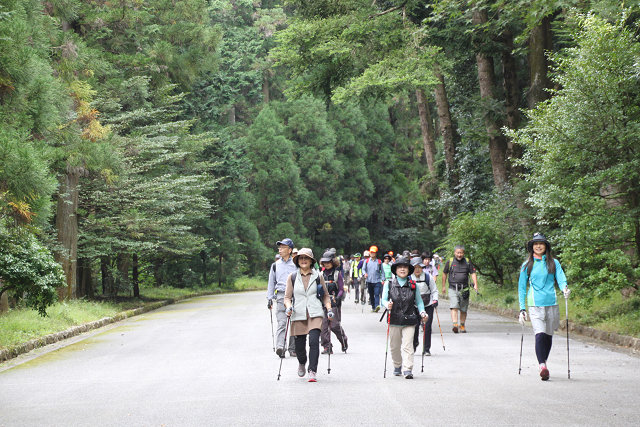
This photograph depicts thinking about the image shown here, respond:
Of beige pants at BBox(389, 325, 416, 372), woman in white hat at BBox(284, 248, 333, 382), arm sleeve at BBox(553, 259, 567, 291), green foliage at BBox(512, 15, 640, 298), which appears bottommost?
beige pants at BBox(389, 325, 416, 372)

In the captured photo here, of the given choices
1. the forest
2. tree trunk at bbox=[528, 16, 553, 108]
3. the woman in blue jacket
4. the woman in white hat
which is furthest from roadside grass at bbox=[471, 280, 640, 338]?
the woman in white hat

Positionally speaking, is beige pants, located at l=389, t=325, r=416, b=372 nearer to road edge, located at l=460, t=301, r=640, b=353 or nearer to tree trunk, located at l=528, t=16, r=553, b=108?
road edge, located at l=460, t=301, r=640, b=353

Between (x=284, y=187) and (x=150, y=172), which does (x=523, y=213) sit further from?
(x=284, y=187)

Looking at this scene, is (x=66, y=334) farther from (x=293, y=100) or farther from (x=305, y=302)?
(x=293, y=100)

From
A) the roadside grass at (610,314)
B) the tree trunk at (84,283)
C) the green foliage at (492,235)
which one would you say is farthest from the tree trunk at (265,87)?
the roadside grass at (610,314)

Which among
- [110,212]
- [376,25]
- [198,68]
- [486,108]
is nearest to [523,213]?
[486,108]

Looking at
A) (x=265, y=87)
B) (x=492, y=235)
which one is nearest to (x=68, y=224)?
(x=492, y=235)

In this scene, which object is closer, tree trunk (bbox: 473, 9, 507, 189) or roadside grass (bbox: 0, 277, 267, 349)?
roadside grass (bbox: 0, 277, 267, 349)

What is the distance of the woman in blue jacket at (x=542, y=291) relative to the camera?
9.48 m

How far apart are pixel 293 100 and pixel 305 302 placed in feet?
75.0

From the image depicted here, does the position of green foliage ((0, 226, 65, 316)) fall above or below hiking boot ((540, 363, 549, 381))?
above

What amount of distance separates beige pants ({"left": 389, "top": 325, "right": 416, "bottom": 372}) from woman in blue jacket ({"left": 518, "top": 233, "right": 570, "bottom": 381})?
148cm

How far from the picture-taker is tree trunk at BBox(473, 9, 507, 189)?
79.3 feet

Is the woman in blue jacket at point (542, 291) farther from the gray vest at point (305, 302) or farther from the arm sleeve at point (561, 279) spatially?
the gray vest at point (305, 302)
